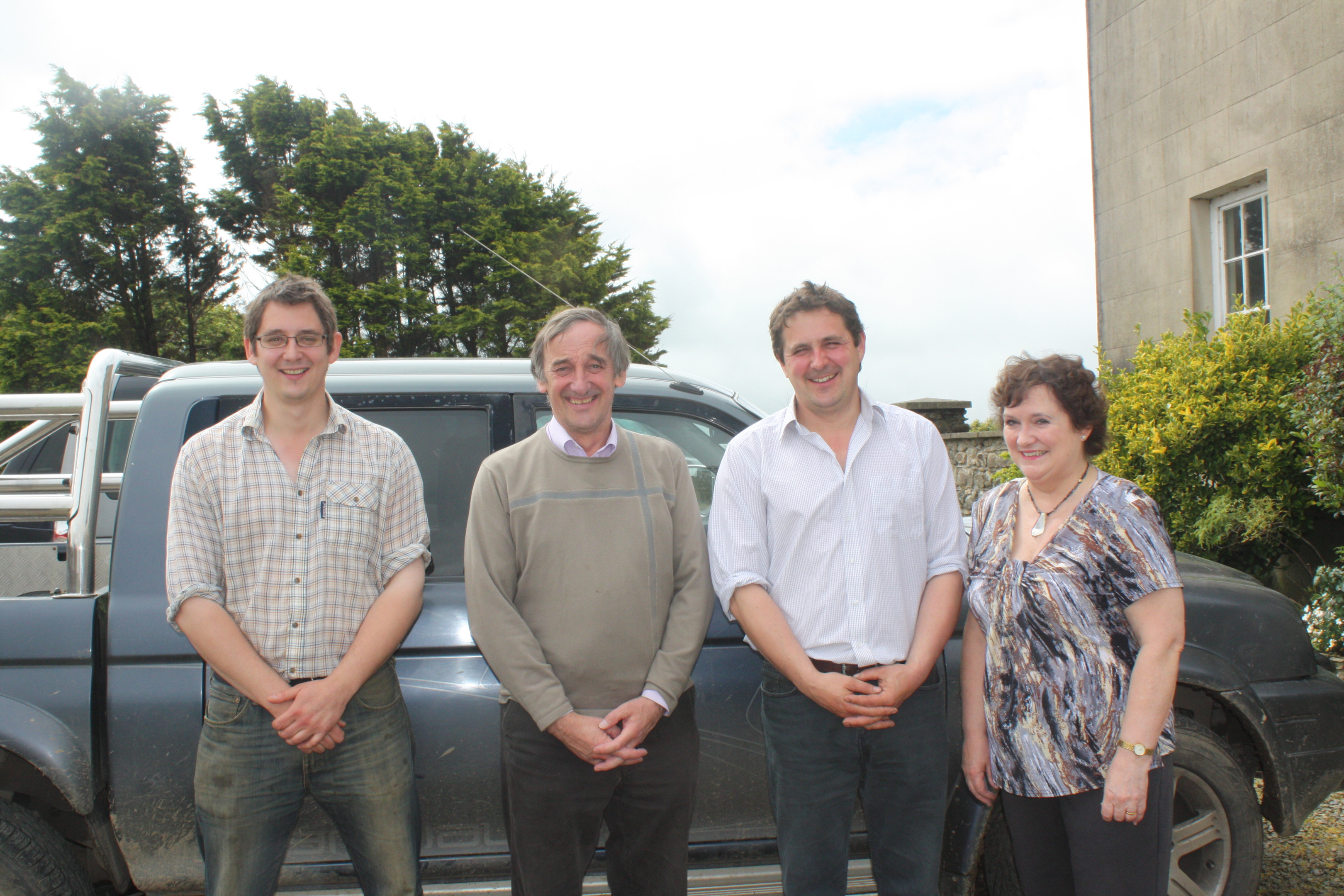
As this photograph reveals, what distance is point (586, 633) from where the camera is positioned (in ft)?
7.20

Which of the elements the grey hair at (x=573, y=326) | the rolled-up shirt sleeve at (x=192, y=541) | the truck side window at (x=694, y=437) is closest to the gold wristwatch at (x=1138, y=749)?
the truck side window at (x=694, y=437)

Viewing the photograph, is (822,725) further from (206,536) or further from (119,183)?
(119,183)

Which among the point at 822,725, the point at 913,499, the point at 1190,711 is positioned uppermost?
the point at 913,499

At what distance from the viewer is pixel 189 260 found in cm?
2586

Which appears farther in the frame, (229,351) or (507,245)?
(229,351)

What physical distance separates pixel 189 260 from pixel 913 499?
1120 inches

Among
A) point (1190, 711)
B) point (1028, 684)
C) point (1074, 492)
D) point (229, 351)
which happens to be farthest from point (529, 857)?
point (229, 351)

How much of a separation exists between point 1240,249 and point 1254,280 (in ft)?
1.33

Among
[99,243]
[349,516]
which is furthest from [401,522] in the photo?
[99,243]

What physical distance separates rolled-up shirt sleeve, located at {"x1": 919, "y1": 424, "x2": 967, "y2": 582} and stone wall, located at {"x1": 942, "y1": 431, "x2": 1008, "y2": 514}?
8.24 metres

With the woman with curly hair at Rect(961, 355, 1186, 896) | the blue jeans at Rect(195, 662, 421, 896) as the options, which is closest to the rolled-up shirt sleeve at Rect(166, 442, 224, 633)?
the blue jeans at Rect(195, 662, 421, 896)

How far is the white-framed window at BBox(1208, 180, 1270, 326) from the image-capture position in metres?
8.20

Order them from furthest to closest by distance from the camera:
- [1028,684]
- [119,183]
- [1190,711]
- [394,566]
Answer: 1. [119,183]
2. [1190,711]
3. [394,566]
4. [1028,684]

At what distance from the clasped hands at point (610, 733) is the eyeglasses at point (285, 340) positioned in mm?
1168
